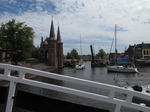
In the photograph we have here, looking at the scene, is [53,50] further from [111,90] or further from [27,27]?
[111,90]

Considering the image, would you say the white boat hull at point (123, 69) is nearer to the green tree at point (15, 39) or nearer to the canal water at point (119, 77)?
the canal water at point (119, 77)

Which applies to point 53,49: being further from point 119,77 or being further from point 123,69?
point 119,77

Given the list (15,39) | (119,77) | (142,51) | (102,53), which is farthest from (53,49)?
(142,51)

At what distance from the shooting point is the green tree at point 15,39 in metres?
26.7

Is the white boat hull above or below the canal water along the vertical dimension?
above

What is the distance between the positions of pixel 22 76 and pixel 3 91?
0.98 meters

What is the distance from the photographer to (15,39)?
1072 inches

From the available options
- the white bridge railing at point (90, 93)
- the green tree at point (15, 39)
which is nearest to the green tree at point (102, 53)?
the green tree at point (15, 39)

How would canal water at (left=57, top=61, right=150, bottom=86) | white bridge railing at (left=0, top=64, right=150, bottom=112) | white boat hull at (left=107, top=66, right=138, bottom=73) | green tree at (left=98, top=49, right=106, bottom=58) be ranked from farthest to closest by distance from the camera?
1. green tree at (left=98, top=49, right=106, bottom=58)
2. white boat hull at (left=107, top=66, right=138, bottom=73)
3. canal water at (left=57, top=61, right=150, bottom=86)
4. white bridge railing at (left=0, top=64, right=150, bottom=112)

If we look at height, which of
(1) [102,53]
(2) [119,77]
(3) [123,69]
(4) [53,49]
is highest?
(4) [53,49]

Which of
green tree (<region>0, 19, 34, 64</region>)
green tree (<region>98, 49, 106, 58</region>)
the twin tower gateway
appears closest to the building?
green tree (<region>98, 49, 106, 58</region>)

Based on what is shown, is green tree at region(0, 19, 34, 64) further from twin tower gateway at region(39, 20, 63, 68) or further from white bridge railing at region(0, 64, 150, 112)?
twin tower gateway at region(39, 20, 63, 68)

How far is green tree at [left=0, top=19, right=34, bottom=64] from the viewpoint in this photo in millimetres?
26688

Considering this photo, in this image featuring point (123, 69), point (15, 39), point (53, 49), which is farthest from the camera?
point (53, 49)
